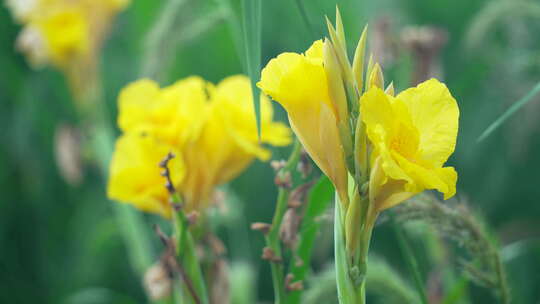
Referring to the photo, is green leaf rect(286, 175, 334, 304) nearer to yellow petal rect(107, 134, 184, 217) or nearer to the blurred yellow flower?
yellow petal rect(107, 134, 184, 217)

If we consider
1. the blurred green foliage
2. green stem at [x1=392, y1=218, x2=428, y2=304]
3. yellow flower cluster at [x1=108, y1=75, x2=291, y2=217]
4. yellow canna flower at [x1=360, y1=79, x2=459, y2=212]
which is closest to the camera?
yellow canna flower at [x1=360, y1=79, x2=459, y2=212]

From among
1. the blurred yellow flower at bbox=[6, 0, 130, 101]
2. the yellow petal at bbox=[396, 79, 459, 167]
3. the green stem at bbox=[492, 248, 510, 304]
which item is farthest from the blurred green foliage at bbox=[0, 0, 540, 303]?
the yellow petal at bbox=[396, 79, 459, 167]

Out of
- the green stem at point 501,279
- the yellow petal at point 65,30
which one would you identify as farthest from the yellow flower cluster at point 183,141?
the yellow petal at point 65,30

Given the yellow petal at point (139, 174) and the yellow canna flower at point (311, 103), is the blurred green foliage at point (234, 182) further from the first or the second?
the yellow canna flower at point (311, 103)

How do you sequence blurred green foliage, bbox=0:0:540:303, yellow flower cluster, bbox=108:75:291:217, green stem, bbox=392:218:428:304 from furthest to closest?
blurred green foliage, bbox=0:0:540:303, yellow flower cluster, bbox=108:75:291:217, green stem, bbox=392:218:428:304

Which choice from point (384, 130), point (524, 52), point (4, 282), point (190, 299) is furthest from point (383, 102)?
point (4, 282)

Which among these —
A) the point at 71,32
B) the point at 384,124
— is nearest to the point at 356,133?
the point at 384,124
